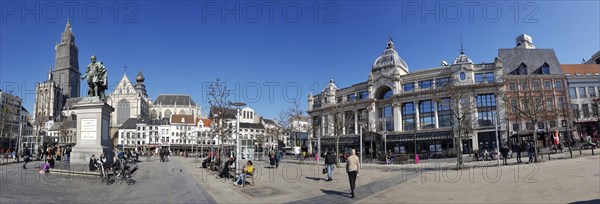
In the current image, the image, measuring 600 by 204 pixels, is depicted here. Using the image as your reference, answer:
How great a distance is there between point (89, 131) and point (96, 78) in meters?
3.31

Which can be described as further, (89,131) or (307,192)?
(89,131)

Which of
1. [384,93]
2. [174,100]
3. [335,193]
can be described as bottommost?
[335,193]

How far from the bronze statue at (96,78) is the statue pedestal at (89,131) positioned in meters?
1.05

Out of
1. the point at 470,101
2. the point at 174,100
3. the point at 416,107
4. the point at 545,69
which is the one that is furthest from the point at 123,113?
the point at 545,69

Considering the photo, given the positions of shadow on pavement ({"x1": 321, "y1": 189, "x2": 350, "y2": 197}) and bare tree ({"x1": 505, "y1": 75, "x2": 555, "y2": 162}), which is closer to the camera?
shadow on pavement ({"x1": 321, "y1": 189, "x2": 350, "y2": 197})

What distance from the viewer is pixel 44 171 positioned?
687 inches

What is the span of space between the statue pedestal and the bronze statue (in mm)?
1052

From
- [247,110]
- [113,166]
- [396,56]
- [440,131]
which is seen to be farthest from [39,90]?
[113,166]

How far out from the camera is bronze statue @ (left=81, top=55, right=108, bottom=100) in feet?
70.5

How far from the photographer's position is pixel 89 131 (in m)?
20.3

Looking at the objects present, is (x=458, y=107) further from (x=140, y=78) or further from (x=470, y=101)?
(x=140, y=78)

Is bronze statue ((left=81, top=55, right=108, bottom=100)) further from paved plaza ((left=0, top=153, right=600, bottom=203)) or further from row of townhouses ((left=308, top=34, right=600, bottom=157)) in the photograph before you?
row of townhouses ((left=308, top=34, right=600, bottom=157))

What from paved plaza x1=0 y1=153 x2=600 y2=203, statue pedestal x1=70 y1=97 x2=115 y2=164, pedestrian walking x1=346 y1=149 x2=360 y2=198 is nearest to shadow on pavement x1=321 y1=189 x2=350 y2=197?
paved plaza x1=0 y1=153 x2=600 y2=203

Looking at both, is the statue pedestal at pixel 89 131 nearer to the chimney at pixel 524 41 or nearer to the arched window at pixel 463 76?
the arched window at pixel 463 76
